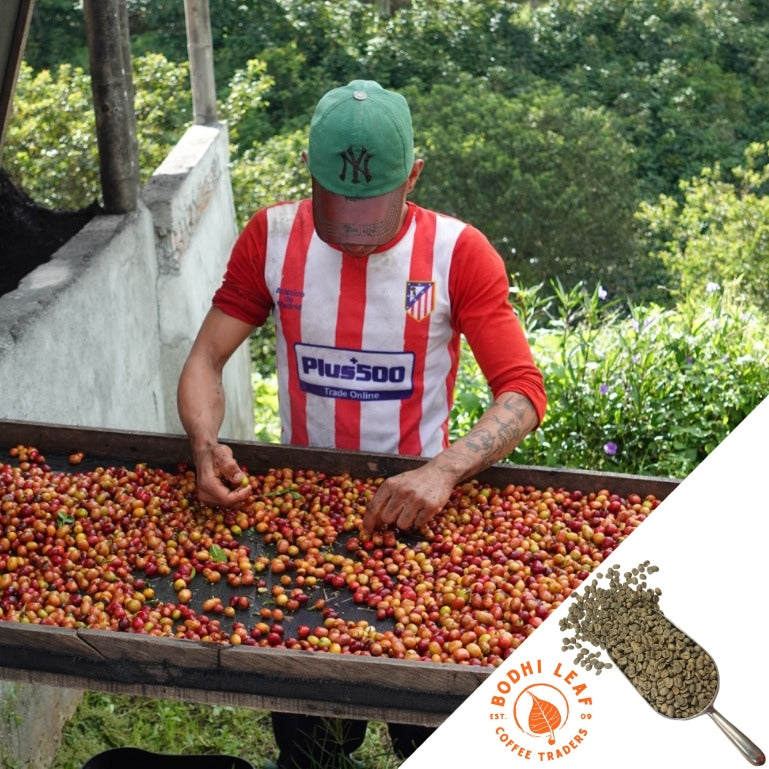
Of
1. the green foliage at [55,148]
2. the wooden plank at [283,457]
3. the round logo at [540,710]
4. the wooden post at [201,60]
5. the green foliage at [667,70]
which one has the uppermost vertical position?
the round logo at [540,710]

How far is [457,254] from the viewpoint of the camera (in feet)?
9.84

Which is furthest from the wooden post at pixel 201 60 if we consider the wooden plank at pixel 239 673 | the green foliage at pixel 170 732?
the wooden plank at pixel 239 673

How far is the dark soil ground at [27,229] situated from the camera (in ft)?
17.8

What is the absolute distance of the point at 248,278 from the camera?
3104mm

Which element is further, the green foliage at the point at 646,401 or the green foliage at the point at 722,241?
the green foliage at the point at 722,241

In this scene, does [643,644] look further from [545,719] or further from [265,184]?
[265,184]

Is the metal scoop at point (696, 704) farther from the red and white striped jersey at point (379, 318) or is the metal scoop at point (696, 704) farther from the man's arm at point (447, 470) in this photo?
the red and white striped jersey at point (379, 318)

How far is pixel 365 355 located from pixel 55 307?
5.58ft

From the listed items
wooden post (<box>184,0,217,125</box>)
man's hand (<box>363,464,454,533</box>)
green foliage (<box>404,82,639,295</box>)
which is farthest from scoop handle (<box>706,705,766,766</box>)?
green foliage (<box>404,82,639,295</box>)

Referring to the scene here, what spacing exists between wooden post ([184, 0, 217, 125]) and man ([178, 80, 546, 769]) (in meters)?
6.05

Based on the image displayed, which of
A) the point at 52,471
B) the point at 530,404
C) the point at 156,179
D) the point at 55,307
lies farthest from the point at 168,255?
the point at 530,404

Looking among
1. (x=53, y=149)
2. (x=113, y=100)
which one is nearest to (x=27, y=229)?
(x=113, y=100)

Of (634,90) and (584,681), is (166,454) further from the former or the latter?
(634,90)

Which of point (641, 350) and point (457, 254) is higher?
point (457, 254)
